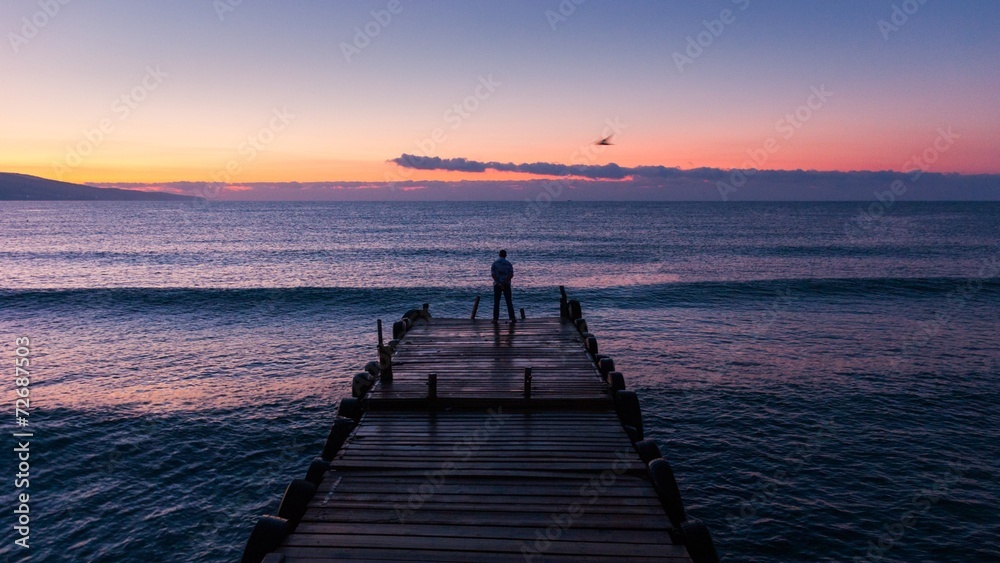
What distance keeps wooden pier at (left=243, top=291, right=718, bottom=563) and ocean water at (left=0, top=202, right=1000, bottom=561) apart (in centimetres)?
213

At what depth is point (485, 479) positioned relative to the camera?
891 cm

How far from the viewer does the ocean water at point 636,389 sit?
39.1 ft

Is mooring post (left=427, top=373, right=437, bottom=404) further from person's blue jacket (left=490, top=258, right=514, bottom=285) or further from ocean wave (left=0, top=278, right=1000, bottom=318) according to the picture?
ocean wave (left=0, top=278, right=1000, bottom=318)

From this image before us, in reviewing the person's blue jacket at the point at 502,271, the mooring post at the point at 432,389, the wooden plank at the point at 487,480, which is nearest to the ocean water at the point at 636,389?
the wooden plank at the point at 487,480

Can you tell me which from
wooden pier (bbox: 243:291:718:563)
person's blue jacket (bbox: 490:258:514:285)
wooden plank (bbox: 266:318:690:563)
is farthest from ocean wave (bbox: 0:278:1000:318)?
wooden plank (bbox: 266:318:690:563)

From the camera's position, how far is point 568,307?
71.8ft

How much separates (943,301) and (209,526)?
42747mm

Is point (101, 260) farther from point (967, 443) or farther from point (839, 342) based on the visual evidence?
point (967, 443)

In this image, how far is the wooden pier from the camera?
707cm

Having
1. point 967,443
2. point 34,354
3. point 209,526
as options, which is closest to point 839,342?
point 967,443

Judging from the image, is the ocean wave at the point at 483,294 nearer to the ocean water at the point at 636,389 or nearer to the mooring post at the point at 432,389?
the ocean water at the point at 636,389

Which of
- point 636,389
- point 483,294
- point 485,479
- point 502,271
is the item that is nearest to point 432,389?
point 485,479

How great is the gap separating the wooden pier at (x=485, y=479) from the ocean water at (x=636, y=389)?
2130 mm

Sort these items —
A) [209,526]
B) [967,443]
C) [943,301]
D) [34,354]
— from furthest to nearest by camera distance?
[943,301] → [34,354] → [967,443] → [209,526]
